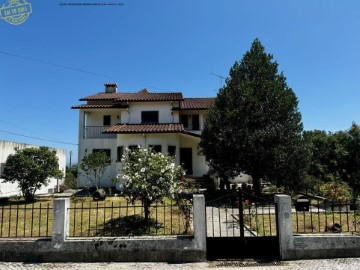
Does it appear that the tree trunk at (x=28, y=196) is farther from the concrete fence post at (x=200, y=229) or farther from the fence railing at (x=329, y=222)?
the fence railing at (x=329, y=222)

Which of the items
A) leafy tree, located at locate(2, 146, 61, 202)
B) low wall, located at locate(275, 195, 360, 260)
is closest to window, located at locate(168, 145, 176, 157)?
leafy tree, located at locate(2, 146, 61, 202)

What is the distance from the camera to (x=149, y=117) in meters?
22.6

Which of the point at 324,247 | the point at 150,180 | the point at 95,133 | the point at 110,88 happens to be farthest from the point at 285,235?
the point at 110,88

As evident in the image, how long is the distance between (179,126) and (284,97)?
309 inches

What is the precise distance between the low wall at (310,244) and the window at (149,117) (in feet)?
54.0

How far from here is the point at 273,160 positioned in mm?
15672

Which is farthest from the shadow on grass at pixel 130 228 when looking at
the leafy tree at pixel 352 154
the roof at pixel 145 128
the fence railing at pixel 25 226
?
the leafy tree at pixel 352 154

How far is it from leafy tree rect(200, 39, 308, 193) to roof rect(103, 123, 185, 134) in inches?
146

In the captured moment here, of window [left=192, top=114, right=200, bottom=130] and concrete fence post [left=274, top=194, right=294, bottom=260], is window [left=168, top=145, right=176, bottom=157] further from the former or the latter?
concrete fence post [left=274, top=194, right=294, bottom=260]

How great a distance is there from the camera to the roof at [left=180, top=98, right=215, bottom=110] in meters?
24.4

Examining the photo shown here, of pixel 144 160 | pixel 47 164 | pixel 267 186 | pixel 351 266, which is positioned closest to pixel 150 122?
pixel 47 164

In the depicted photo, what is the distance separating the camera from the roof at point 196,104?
24.4 meters

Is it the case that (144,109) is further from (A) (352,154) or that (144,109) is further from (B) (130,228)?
(A) (352,154)

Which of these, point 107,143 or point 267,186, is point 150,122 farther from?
point 267,186
